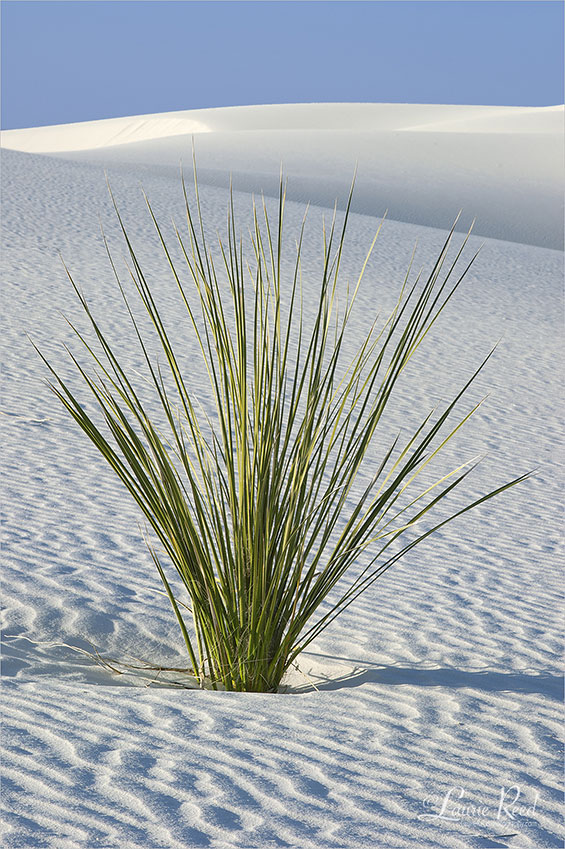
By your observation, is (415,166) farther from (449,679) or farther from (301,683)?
(301,683)

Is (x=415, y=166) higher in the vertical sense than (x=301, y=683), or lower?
higher

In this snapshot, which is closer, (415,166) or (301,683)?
(301,683)

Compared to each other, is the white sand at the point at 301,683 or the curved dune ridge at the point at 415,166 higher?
the curved dune ridge at the point at 415,166

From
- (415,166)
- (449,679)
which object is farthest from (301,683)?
(415,166)

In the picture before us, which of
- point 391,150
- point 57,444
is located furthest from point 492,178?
point 57,444

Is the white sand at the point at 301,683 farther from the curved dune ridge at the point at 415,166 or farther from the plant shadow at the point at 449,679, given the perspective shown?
the curved dune ridge at the point at 415,166

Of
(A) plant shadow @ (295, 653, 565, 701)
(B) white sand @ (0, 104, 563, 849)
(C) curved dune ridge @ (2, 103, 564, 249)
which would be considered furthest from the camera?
(C) curved dune ridge @ (2, 103, 564, 249)

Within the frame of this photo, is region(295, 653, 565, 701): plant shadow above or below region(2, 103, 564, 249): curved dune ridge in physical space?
below

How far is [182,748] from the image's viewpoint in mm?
2807

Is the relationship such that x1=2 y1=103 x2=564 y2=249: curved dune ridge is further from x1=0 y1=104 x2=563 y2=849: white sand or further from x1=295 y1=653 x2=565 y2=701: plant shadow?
x1=295 y1=653 x2=565 y2=701: plant shadow

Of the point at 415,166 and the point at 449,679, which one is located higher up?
the point at 415,166

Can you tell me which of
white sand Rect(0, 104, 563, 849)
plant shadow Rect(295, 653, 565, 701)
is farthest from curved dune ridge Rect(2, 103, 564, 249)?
plant shadow Rect(295, 653, 565, 701)

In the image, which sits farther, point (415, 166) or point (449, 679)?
point (415, 166)

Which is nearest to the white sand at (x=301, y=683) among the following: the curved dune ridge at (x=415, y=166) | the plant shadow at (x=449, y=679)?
the plant shadow at (x=449, y=679)
